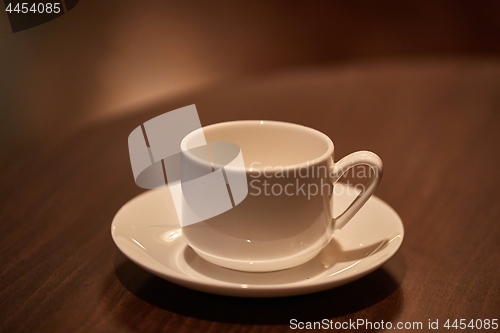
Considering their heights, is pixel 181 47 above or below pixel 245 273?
above

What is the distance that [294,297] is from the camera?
439 millimetres

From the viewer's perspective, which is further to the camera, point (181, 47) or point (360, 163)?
point (181, 47)

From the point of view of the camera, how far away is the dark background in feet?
2.58

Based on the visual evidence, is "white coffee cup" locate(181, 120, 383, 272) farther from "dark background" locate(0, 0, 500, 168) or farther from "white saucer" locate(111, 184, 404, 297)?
"dark background" locate(0, 0, 500, 168)

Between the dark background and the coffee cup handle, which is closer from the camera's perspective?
the coffee cup handle

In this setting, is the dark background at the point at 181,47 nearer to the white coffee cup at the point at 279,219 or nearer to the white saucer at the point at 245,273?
the white saucer at the point at 245,273

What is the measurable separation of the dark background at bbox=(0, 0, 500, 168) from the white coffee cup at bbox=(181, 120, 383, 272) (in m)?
0.43

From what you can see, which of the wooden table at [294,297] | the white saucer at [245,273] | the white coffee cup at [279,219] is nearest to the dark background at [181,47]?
the wooden table at [294,297]

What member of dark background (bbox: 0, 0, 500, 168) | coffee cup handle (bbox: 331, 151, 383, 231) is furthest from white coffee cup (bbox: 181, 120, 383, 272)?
dark background (bbox: 0, 0, 500, 168)

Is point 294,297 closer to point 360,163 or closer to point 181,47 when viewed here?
point 360,163

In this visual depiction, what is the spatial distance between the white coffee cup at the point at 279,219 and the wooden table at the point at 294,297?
0.04 m

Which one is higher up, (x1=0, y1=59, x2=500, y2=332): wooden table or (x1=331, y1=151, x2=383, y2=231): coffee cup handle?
(x1=331, y1=151, x2=383, y2=231): coffee cup handle

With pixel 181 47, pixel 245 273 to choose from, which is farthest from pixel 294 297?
pixel 181 47

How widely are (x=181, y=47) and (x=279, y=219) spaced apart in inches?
27.2
